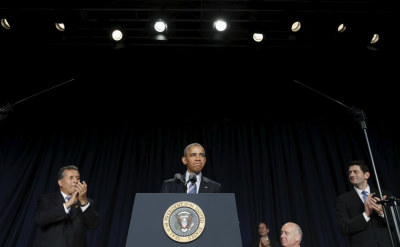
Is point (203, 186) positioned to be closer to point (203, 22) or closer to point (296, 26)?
point (296, 26)

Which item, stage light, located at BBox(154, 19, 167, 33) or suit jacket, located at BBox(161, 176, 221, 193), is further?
stage light, located at BBox(154, 19, 167, 33)

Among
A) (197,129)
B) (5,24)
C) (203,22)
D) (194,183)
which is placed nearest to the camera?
(194,183)

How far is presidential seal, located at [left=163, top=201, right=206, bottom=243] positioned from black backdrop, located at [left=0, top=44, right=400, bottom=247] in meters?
3.88

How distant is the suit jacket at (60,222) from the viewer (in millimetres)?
2887

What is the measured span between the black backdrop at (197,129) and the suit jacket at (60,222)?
8.04 feet

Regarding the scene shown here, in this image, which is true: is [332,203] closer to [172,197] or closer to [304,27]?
[304,27]

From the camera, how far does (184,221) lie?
1.48 m

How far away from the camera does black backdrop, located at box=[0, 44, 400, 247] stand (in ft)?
17.4

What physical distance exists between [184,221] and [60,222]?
1.91 m

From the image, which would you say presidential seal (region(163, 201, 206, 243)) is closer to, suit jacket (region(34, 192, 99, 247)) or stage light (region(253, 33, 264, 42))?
suit jacket (region(34, 192, 99, 247))

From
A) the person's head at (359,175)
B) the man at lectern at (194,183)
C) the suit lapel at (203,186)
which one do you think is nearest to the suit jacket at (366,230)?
the person's head at (359,175)

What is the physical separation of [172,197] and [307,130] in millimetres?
5133

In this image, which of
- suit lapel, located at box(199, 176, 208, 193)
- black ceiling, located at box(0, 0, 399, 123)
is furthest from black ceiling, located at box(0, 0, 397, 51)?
suit lapel, located at box(199, 176, 208, 193)

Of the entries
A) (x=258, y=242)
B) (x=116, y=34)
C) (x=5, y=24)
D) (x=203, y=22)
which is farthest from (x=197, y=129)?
(x=5, y=24)
